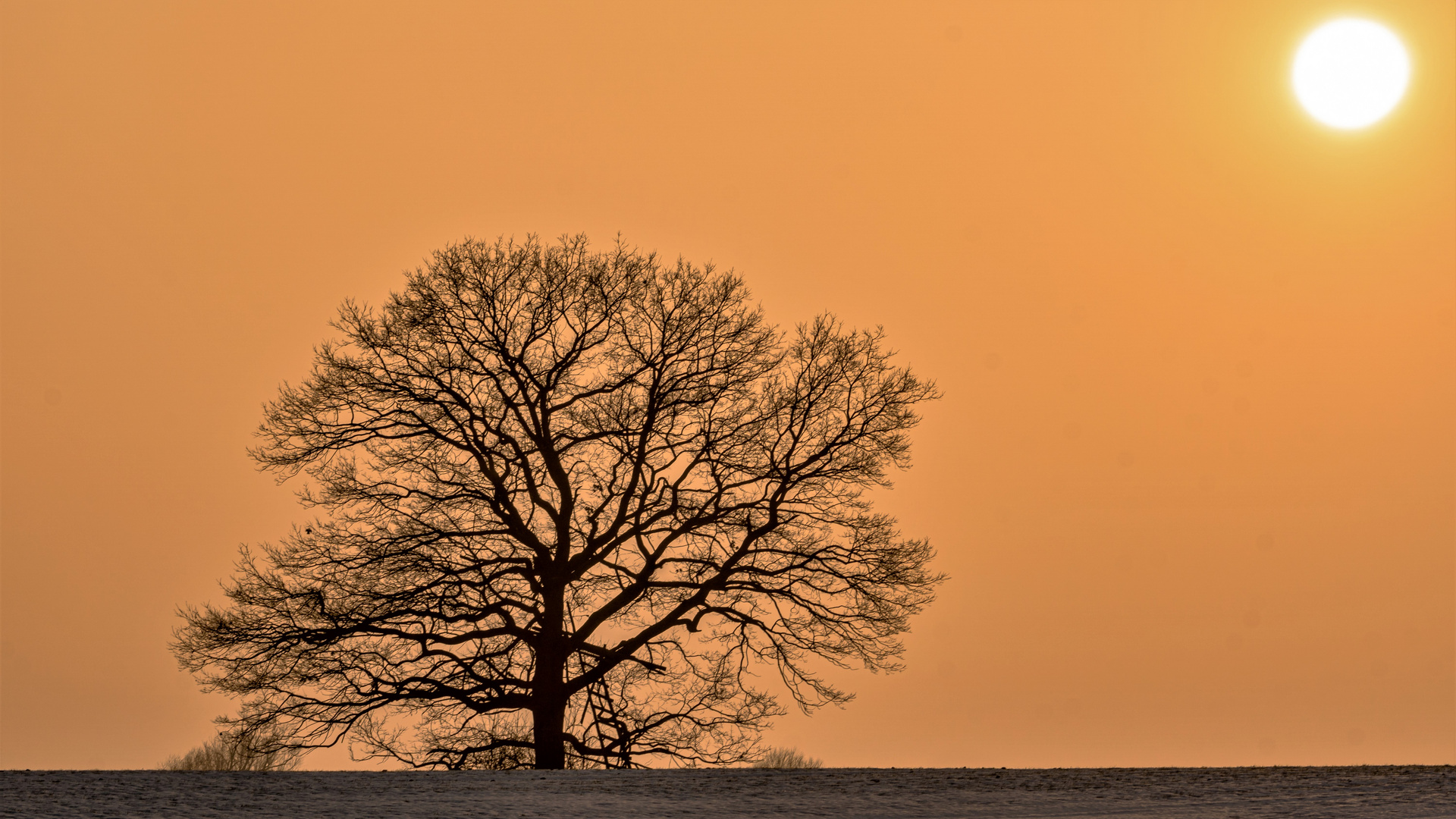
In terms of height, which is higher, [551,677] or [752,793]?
[551,677]

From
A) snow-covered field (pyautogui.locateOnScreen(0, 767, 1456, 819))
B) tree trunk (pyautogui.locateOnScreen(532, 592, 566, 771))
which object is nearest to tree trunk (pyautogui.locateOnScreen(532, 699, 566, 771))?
tree trunk (pyautogui.locateOnScreen(532, 592, 566, 771))

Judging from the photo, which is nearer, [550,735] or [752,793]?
[752,793]

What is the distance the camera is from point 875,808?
10.9m

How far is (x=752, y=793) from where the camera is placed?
11.9 m

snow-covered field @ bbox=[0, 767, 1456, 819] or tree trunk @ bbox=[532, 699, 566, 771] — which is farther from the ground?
tree trunk @ bbox=[532, 699, 566, 771]

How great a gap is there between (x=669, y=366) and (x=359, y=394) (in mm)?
5138

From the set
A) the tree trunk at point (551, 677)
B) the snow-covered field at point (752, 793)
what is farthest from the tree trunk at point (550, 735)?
the snow-covered field at point (752, 793)

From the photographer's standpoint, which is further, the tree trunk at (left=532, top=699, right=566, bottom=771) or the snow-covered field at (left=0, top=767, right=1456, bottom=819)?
the tree trunk at (left=532, top=699, right=566, bottom=771)

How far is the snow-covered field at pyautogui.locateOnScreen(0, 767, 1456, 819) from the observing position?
1062 cm

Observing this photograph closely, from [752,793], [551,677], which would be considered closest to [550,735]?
[551,677]

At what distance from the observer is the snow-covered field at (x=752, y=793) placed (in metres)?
10.6

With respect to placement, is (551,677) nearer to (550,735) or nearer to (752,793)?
(550,735)

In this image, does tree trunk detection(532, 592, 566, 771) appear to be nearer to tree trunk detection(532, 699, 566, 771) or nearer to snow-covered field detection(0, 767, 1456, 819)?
tree trunk detection(532, 699, 566, 771)

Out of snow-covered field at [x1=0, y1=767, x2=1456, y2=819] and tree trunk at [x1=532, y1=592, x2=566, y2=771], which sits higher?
tree trunk at [x1=532, y1=592, x2=566, y2=771]
